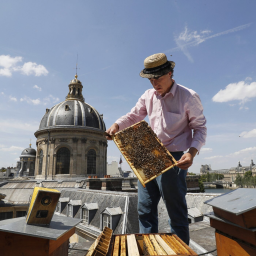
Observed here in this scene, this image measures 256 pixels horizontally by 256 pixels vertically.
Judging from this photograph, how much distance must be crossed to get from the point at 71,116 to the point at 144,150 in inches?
1602

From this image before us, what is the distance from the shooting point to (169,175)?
3357mm

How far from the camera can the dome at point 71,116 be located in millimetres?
41406

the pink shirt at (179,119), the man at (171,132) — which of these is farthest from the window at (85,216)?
the pink shirt at (179,119)

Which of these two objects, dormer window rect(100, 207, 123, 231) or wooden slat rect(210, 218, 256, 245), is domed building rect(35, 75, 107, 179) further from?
wooden slat rect(210, 218, 256, 245)

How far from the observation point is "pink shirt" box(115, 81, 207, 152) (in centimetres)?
354

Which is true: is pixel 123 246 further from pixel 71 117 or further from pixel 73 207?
pixel 71 117

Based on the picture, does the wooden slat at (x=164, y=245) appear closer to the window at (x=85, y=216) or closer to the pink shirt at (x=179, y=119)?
the pink shirt at (x=179, y=119)


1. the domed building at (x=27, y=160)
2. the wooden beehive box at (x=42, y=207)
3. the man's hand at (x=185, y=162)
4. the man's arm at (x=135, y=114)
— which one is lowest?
the wooden beehive box at (x=42, y=207)

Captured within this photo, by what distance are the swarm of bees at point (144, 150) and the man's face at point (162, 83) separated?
2.57ft

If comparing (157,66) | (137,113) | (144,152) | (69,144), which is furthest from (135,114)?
(69,144)

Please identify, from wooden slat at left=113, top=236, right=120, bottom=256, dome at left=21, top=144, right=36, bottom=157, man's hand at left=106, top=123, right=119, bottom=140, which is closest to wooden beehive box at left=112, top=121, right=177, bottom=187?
man's hand at left=106, top=123, right=119, bottom=140

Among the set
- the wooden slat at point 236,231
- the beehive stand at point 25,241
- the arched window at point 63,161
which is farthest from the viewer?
the arched window at point 63,161

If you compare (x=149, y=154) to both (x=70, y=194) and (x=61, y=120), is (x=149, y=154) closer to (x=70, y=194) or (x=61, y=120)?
(x=70, y=194)

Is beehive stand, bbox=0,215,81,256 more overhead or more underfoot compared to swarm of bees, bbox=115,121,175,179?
Answer: more underfoot
